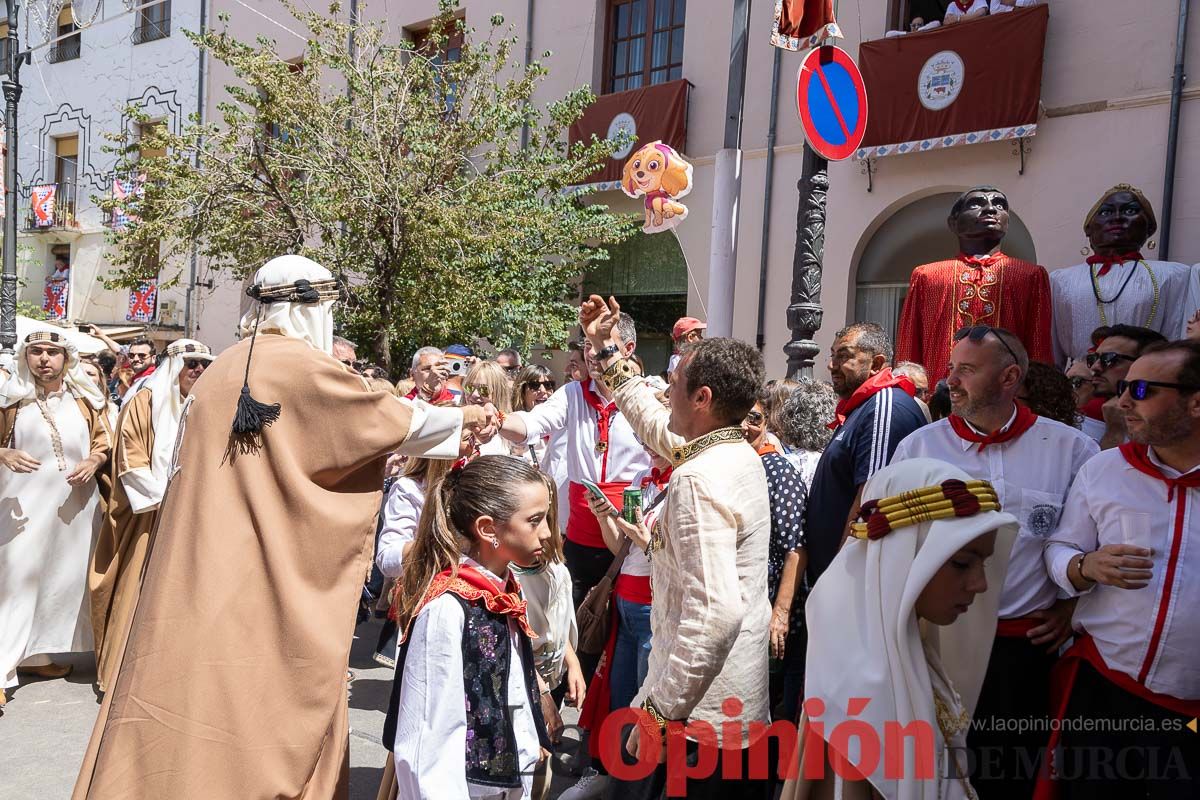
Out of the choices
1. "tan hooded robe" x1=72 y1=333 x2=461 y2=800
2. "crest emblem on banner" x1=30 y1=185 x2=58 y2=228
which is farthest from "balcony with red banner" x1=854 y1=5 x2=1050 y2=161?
"crest emblem on banner" x1=30 y1=185 x2=58 y2=228

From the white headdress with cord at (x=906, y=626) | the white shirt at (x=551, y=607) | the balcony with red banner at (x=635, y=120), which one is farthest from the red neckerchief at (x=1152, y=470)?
the balcony with red banner at (x=635, y=120)

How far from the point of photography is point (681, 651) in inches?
94.0

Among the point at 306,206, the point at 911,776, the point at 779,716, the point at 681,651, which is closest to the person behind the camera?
the point at 911,776

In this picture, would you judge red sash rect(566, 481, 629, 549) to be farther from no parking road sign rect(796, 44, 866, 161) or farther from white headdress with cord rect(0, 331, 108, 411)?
white headdress with cord rect(0, 331, 108, 411)

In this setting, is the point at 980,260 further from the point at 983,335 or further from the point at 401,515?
the point at 401,515

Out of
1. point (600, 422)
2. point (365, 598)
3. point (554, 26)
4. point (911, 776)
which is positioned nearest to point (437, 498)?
point (911, 776)

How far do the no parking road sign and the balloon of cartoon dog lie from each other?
200 centimetres

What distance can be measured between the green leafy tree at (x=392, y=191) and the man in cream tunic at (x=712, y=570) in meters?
7.95

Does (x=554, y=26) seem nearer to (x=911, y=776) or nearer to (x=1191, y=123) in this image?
(x=1191, y=123)

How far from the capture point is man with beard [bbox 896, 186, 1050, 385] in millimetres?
4656

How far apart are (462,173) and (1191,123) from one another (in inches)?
312

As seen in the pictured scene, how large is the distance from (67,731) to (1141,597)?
16.1 feet

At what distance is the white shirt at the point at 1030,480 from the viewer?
290 cm

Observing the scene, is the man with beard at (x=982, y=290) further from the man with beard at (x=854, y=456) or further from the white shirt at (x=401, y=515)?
the white shirt at (x=401, y=515)
